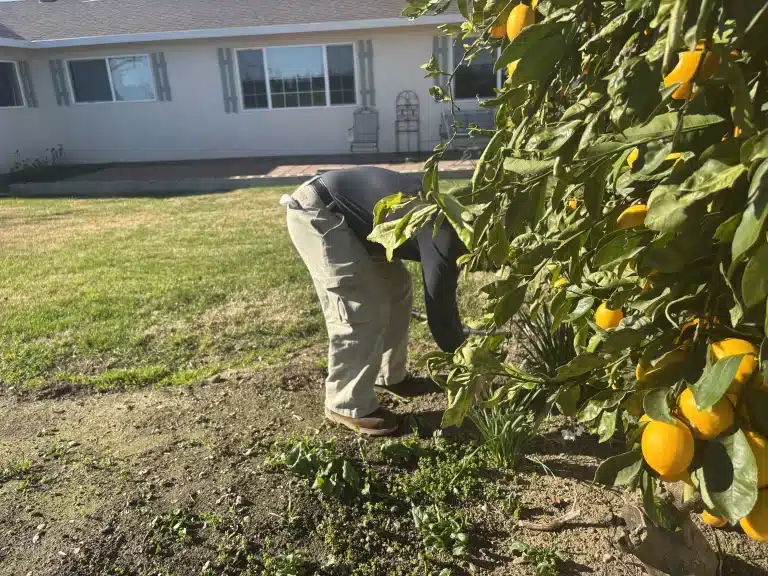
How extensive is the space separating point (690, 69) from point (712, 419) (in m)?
0.47

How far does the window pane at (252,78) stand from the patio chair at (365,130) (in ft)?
7.35

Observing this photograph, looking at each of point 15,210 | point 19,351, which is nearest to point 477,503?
point 19,351

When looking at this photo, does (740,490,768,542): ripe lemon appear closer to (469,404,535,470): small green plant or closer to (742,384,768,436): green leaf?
(742,384,768,436): green leaf

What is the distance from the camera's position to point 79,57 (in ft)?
52.5

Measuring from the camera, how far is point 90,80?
16203 millimetres

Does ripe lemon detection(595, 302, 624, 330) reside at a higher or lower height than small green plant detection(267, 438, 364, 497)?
higher

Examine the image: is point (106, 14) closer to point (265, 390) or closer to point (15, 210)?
point (15, 210)

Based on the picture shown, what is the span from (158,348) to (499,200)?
4.06 m

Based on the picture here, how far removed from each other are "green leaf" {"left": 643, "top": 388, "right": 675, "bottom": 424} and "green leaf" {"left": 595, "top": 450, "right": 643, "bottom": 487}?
0.12 metres

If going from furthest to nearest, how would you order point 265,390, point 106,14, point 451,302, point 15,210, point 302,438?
point 106,14
point 15,210
point 265,390
point 302,438
point 451,302

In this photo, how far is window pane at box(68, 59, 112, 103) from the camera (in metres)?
16.1

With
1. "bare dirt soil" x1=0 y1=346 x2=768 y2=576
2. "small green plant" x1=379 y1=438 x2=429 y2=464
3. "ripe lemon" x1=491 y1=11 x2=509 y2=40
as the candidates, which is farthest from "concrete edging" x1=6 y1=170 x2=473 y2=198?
"ripe lemon" x1=491 y1=11 x2=509 y2=40

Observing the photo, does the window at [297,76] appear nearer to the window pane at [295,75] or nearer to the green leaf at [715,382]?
the window pane at [295,75]

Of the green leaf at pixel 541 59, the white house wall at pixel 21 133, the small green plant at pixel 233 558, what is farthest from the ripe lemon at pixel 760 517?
the white house wall at pixel 21 133
